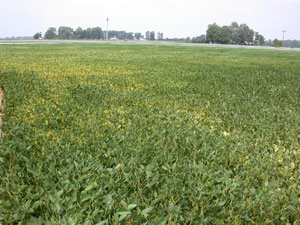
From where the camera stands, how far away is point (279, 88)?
301 inches

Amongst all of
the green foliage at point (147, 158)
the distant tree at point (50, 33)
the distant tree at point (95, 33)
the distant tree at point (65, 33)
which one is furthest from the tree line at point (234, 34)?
the green foliage at point (147, 158)

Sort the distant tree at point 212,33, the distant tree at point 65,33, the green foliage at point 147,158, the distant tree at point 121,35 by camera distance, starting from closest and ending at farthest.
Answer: the green foliage at point 147,158, the distant tree at point 212,33, the distant tree at point 65,33, the distant tree at point 121,35

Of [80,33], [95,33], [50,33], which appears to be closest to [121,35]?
[95,33]

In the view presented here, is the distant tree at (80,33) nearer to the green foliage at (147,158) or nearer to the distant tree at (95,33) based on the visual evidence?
the distant tree at (95,33)

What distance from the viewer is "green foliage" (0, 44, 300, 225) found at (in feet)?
7.28

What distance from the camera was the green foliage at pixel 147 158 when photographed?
2219 mm

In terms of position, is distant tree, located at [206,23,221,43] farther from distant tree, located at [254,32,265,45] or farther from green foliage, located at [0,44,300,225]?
green foliage, located at [0,44,300,225]

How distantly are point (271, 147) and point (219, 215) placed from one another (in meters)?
1.76

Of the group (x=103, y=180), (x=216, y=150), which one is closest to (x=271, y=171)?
(x=216, y=150)

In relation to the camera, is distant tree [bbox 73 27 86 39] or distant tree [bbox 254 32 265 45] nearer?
distant tree [bbox 254 32 265 45]

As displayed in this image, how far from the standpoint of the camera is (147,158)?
10.4ft

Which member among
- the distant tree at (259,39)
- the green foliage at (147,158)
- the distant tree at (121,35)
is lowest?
the green foliage at (147,158)

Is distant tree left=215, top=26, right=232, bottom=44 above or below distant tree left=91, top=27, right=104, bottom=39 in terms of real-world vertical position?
below

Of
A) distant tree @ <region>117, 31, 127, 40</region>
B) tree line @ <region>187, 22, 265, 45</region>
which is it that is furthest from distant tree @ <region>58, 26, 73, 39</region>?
tree line @ <region>187, 22, 265, 45</region>
